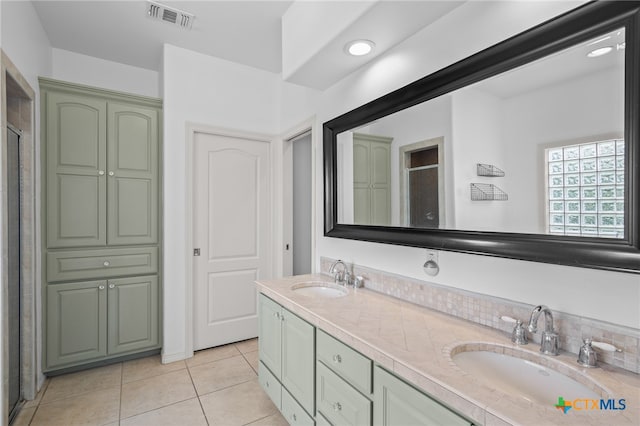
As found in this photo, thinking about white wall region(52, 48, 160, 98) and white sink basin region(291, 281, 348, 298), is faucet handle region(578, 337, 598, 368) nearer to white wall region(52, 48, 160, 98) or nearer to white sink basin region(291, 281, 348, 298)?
white sink basin region(291, 281, 348, 298)

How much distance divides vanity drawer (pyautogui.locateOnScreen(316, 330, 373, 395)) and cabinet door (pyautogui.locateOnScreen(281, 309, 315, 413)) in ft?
0.28

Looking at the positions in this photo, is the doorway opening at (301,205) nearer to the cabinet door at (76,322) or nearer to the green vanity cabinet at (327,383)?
the green vanity cabinet at (327,383)

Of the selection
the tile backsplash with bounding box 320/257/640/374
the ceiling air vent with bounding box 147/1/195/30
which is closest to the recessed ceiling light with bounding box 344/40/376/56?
the tile backsplash with bounding box 320/257/640/374

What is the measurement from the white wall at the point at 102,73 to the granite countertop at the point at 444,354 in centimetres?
Result: 276

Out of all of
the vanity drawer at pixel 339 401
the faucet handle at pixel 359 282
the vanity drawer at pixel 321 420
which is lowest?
the vanity drawer at pixel 321 420

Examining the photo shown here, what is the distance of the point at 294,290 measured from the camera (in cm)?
210

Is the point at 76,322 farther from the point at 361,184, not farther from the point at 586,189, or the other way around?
the point at 586,189

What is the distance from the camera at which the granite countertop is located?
79 centimetres

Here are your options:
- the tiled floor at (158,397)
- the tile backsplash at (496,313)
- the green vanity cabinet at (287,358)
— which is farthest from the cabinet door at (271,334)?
the tile backsplash at (496,313)

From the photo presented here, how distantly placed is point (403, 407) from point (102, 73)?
3.69m

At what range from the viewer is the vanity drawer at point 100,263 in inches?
101

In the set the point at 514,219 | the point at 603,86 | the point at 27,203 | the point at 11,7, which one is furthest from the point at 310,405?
the point at 11,7

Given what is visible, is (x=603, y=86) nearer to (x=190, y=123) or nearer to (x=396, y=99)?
(x=396, y=99)

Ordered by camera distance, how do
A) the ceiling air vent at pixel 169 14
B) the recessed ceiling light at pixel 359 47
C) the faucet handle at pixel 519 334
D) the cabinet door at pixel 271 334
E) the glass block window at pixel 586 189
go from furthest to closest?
the ceiling air vent at pixel 169 14 < the cabinet door at pixel 271 334 < the recessed ceiling light at pixel 359 47 < the faucet handle at pixel 519 334 < the glass block window at pixel 586 189
